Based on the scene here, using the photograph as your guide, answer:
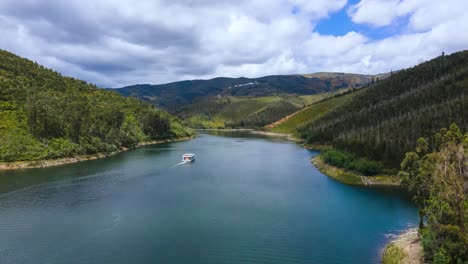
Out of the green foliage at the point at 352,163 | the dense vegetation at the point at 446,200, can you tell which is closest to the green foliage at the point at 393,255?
the dense vegetation at the point at 446,200

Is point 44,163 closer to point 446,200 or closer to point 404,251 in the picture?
point 404,251

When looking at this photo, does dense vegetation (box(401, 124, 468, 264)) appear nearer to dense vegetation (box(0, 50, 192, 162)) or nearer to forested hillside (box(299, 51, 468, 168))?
forested hillside (box(299, 51, 468, 168))

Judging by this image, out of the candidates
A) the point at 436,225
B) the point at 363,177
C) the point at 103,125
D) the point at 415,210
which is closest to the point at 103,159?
the point at 103,125

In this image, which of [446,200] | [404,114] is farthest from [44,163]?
[404,114]

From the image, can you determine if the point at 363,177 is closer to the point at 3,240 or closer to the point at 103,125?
the point at 3,240

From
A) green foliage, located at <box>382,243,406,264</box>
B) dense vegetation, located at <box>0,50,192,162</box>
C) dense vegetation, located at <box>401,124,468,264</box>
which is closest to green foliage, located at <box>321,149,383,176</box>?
dense vegetation, located at <box>401,124,468,264</box>

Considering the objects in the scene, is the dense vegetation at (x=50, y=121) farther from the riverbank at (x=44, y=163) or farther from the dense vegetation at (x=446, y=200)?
the dense vegetation at (x=446, y=200)
